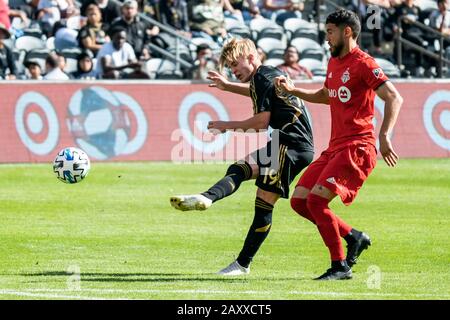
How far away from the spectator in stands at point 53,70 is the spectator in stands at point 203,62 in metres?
2.77

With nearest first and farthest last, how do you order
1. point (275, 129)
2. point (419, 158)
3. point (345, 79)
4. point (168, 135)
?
point (345, 79) < point (275, 129) < point (168, 135) < point (419, 158)

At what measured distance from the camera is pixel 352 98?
33.0 ft

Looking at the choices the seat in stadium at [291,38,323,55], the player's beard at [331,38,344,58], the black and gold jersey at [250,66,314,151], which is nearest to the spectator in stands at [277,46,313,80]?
the seat in stadium at [291,38,323,55]

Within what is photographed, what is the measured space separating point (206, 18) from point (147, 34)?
189cm

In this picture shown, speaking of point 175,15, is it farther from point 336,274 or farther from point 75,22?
point 336,274

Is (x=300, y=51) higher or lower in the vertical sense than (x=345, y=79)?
lower

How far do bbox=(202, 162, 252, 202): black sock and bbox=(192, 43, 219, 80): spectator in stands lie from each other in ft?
42.4

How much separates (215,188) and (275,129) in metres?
0.90

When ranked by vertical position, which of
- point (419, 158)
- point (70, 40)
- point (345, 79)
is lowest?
point (419, 158)

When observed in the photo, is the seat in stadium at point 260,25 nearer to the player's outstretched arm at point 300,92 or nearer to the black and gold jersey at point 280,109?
the black and gold jersey at point 280,109

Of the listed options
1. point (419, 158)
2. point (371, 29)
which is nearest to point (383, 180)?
point (419, 158)

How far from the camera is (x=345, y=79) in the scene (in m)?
10.1

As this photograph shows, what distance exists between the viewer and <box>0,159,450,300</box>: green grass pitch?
954cm
